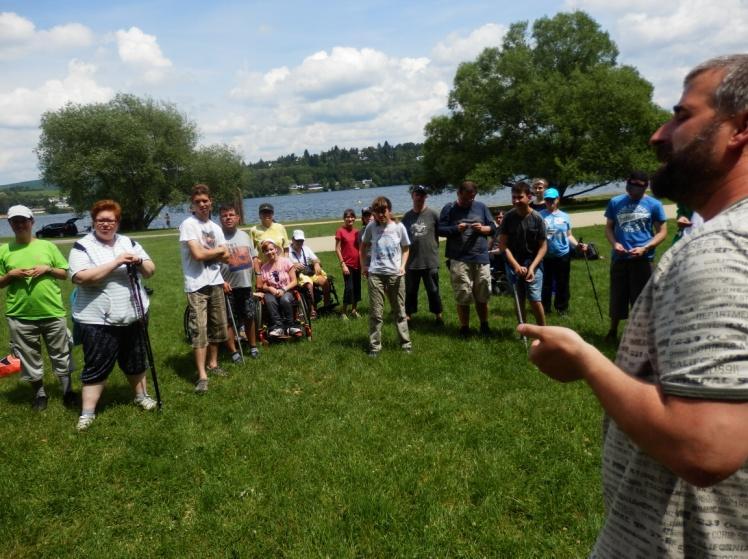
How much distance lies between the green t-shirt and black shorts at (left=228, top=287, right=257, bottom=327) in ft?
7.21

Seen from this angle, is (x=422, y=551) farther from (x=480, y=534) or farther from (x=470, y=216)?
(x=470, y=216)

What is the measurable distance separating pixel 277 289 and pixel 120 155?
38984mm

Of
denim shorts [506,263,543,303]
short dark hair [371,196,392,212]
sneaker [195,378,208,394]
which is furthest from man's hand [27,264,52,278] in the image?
denim shorts [506,263,543,303]

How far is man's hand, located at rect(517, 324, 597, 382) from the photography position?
3.89 feet

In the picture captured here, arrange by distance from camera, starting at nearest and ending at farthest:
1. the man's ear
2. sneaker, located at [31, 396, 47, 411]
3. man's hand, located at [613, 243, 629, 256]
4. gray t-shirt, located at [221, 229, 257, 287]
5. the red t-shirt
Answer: the man's ear, sneaker, located at [31, 396, 47, 411], man's hand, located at [613, 243, 629, 256], gray t-shirt, located at [221, 229, 257, 287], the red t-shirt

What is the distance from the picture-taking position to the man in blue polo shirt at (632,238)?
20.7ft

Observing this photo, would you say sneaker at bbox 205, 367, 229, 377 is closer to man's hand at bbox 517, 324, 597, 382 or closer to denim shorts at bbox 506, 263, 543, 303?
denim shorts at bbox 506, 263, 543, 303

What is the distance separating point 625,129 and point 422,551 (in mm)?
33749

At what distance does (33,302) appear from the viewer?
18.0 feet

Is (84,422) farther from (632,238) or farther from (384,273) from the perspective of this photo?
(632,238)

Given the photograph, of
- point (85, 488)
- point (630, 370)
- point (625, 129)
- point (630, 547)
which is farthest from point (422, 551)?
point (625, 129)

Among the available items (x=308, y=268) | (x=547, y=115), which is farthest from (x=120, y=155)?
(x=308, y=268)

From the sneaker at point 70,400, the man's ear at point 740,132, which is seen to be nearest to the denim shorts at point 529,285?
the sneaker at point 70,400

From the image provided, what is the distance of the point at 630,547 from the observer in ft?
4.17
